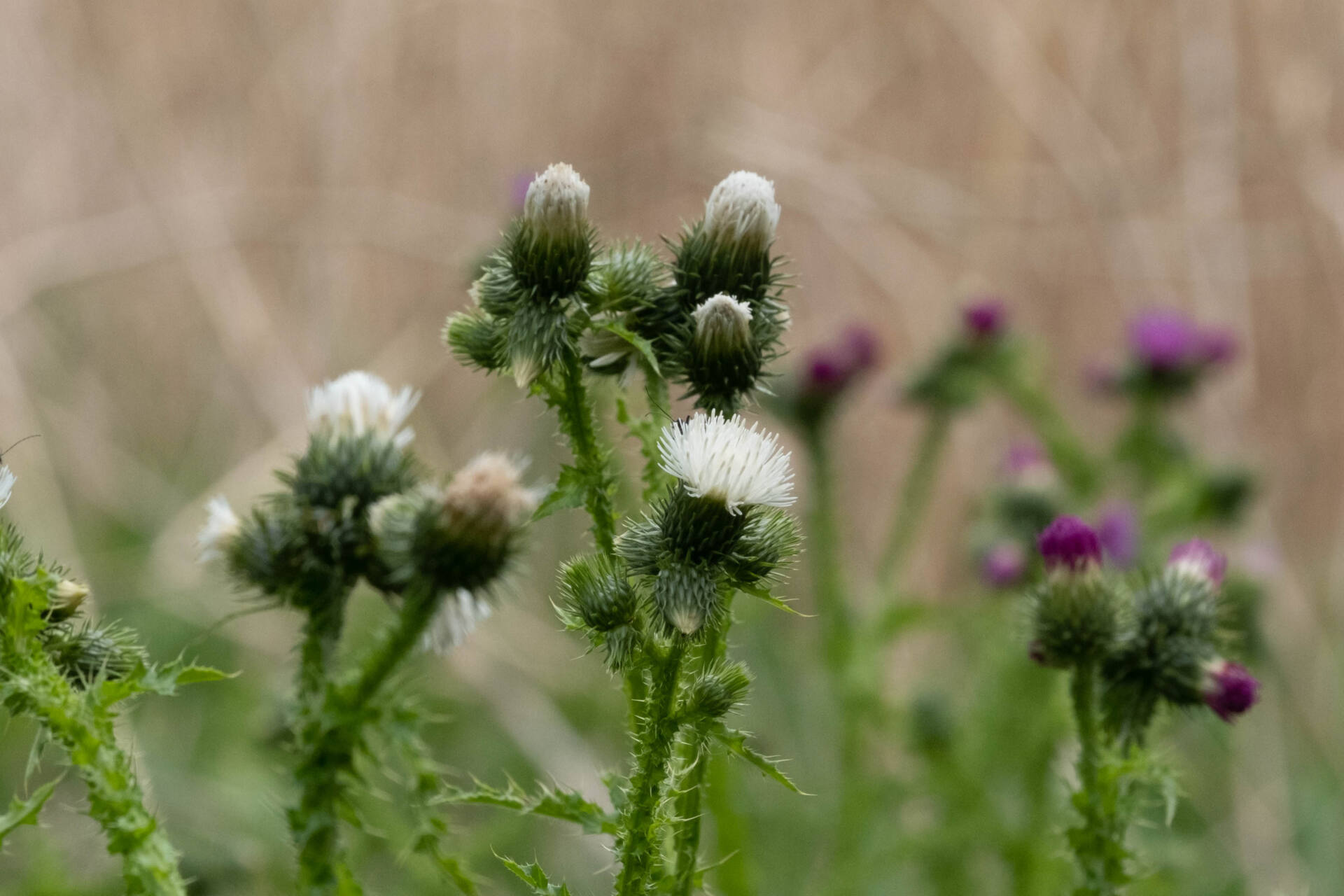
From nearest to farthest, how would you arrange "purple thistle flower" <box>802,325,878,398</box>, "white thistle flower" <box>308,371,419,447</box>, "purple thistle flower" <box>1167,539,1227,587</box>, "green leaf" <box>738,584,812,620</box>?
1. "green leaf" <box>738,584,812,620</box>
2. "white thistle flower" <box>308,371,419,447</box>
3. "purple thistle flower" <box>1167,539,1227,587</box>
4. "purple thistle flower" <box>802,325,878,398</box>

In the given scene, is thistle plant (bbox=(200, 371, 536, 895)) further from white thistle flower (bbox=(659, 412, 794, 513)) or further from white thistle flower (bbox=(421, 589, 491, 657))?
white thistle flower (bbox=(659, 412, 794, 513))

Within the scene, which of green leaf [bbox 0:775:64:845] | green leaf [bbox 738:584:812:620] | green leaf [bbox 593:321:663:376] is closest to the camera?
green leaf [bbox 0:775:64:845]

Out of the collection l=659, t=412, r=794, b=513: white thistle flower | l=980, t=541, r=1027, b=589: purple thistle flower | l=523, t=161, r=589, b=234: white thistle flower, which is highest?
l=980, t=541, r=1027, b=589: purple thistle flower

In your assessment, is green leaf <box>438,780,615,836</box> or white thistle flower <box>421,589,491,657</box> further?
white thistle flower <box>421,589,491,657</box>

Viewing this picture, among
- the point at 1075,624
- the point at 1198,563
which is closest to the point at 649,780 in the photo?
the point at 1075,624

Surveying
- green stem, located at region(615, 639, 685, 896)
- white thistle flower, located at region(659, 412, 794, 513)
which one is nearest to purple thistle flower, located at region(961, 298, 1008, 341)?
white thistle flower, located at region(659, 412, 794, 513)

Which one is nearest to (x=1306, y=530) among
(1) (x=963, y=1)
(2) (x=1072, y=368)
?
(2) (x=1072, y=368)

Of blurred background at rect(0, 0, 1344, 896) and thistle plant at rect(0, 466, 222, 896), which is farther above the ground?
blurred background at rect(0, 0, 1344, 896)
